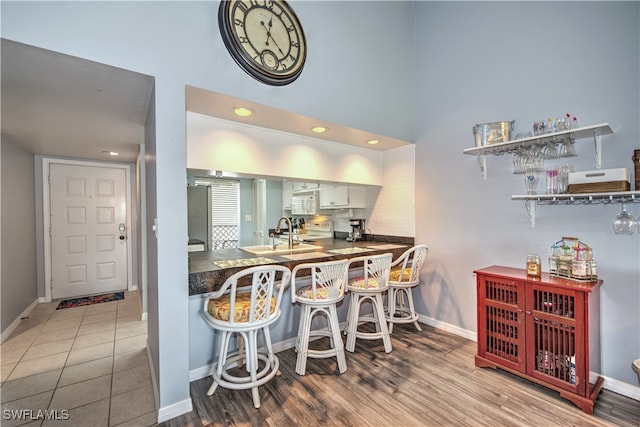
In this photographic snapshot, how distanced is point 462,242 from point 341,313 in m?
1.47

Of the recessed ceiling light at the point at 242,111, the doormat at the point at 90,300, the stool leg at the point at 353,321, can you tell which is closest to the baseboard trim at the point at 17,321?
the doormat at the point at 90,300

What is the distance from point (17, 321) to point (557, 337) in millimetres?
5234

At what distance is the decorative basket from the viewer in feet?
6.48

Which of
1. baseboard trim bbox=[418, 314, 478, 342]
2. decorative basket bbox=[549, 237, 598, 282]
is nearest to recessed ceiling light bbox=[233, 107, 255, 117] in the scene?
decorative basket bbox=[549, 237, 598, 282]

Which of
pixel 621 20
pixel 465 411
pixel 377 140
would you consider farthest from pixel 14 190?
pixel 621 20

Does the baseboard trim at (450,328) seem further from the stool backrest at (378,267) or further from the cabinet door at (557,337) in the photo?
the stool backrest at (378,267)

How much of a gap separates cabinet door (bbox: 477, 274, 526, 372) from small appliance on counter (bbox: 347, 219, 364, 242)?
1.63 meters

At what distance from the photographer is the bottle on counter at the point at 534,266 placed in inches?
86.4

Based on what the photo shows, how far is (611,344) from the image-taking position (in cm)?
205

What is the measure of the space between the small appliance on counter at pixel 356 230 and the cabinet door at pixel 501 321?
1.63 metres

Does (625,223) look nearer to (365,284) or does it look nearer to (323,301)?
(365,284)

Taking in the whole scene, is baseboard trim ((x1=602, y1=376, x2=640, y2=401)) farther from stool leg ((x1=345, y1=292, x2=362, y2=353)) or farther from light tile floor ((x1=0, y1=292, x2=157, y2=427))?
light tile floor ((x1=0, y1=292, x2=157, y2=427))

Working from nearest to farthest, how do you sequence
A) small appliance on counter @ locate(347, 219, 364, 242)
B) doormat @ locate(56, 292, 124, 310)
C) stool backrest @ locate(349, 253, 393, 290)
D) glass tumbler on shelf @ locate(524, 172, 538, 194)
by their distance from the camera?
glass tumbler on shelf @ locate(524, 172, 538, 194), stool backrest @ locate(349, 253, 393, 290), small appliance on counter @ locate(347, 219, 364, 242), doormat @ locate(56, 292, 124, 310)

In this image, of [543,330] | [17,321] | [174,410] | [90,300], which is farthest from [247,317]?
[90,300]
